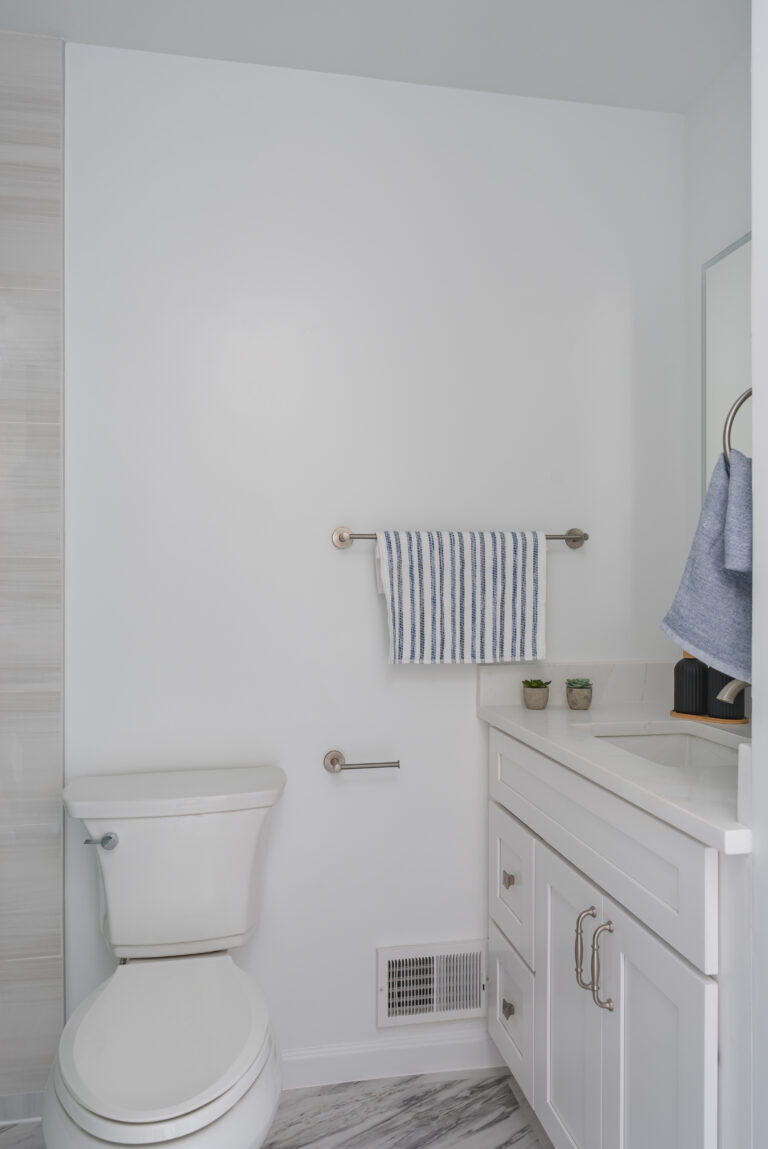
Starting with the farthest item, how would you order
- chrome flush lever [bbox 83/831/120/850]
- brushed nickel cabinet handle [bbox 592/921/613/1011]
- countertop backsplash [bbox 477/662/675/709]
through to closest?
countertop backsplash [bbox 477/662/675/709] → chrome flush lever [bbox 83/831/120/850] → brushed nickel cabinet handle [bbox 592/921/613/1011]

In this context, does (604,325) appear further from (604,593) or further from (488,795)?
(488,795)

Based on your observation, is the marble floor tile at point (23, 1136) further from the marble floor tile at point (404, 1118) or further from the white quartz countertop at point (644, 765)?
the white quartz countertop at point (644, 765)

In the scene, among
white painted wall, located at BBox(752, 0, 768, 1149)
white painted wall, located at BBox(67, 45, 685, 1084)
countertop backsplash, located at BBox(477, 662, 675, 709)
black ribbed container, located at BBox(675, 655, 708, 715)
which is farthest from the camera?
countertop backsplash, located at BBox(477, 662, 675, 709)

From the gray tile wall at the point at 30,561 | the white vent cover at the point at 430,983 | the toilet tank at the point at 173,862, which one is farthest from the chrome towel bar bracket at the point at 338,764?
the gray tile wall at the point at 30,561

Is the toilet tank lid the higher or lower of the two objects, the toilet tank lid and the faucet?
the lower

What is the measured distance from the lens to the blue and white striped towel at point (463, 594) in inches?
70.6

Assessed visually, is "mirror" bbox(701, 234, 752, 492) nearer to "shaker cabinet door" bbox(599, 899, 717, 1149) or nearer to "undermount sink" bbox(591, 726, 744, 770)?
"undermount sink" bbox(591, 726, 744, 770)

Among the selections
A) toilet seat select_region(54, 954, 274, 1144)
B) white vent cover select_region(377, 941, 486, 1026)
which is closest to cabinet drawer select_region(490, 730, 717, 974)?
white vent cover select_region(377, 941, 486, 1026)

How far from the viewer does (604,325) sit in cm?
198

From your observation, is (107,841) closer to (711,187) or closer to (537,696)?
(537,696)

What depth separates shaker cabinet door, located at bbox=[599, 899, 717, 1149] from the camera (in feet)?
3.27

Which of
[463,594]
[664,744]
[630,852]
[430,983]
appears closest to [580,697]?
[664,744]

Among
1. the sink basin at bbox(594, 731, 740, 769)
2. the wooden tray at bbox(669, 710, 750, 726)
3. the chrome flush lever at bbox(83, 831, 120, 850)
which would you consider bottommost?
the chrome flush lever at bbox(83, 831, 120, 850)

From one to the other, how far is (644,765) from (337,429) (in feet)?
3.39
